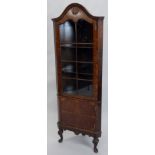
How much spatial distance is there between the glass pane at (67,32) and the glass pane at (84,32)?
7cm

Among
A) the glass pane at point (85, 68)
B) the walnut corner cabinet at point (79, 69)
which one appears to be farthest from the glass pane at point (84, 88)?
the glass pane at point (85, 68)

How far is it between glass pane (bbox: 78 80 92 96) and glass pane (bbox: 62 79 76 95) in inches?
3.1

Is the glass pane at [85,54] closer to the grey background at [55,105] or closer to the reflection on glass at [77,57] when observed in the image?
the reflection on glass at [77,57]

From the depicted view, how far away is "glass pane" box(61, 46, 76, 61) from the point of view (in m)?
2.16

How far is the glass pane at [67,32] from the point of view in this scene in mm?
2117

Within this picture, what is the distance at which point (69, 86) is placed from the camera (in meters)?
2.26

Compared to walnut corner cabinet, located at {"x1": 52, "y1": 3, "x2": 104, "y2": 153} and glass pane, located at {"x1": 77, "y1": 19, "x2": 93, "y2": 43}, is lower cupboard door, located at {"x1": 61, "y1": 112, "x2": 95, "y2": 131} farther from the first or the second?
glass pane, located at {"x1": 77, "y1": 19, "x2": 93, "y2": 43}

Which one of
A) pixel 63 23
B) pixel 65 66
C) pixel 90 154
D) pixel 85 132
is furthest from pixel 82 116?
pixel 63 23

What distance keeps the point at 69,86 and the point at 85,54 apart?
0.40m

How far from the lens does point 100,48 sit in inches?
76.6

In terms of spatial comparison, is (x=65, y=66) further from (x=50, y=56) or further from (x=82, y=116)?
(x=82, y=116)

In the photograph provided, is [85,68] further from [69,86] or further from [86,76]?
[69,86]

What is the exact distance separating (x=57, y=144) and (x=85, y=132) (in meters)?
0.42

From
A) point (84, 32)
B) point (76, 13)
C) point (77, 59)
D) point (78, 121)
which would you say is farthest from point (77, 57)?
point (78, 121)
